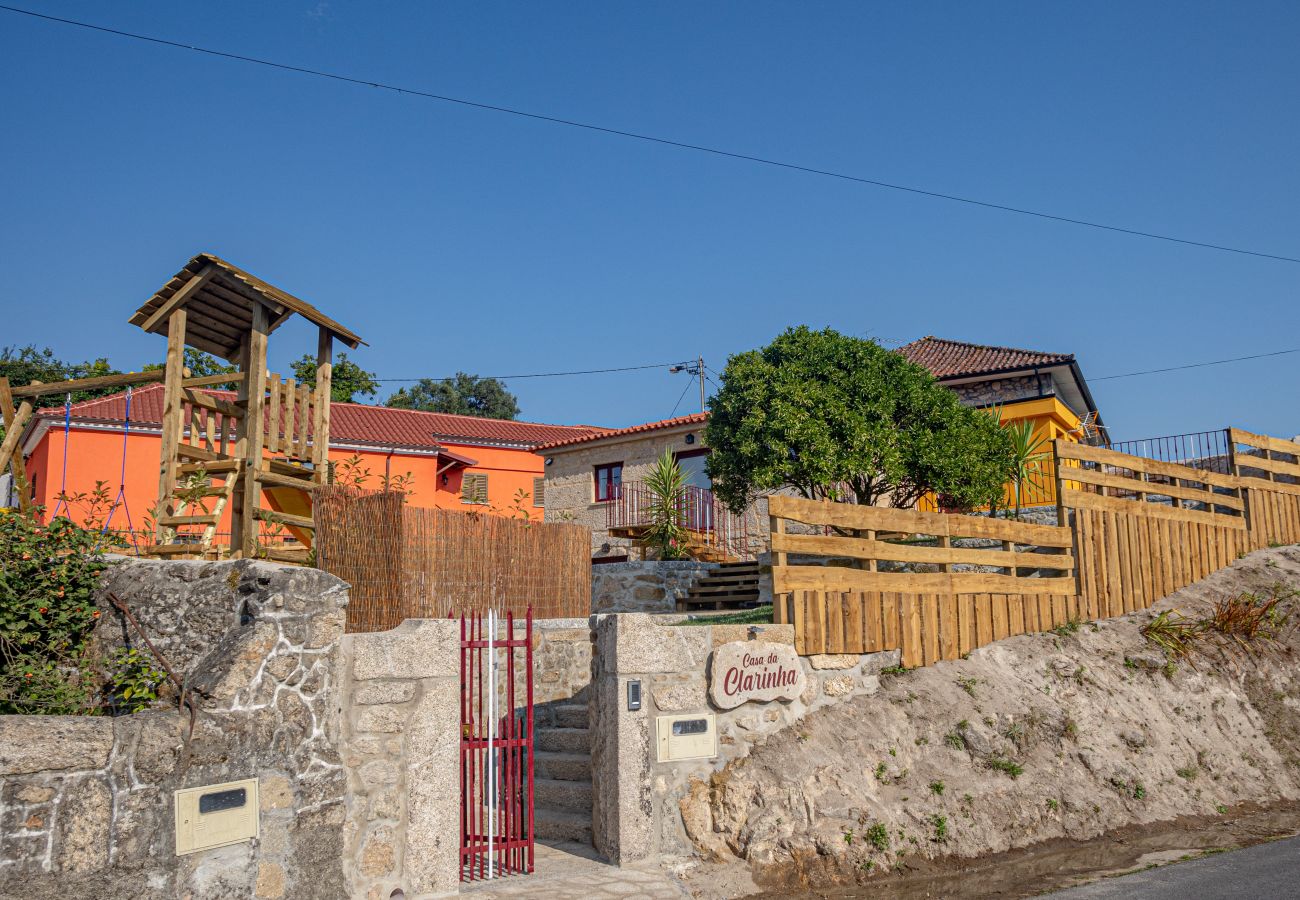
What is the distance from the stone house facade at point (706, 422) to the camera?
2098 cm

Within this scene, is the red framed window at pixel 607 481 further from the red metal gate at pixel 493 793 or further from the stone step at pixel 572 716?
the red metal gate at pixel 493 793

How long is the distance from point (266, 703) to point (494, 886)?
2.12 metres

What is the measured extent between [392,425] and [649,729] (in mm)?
24489

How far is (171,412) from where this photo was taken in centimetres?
1048

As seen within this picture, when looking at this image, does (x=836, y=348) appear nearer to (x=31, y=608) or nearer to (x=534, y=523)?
(x=534, y=523)

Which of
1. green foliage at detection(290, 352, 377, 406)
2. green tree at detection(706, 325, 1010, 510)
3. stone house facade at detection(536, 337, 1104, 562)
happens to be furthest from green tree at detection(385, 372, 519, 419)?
green tree at detection(706, 325, 1010, 510)

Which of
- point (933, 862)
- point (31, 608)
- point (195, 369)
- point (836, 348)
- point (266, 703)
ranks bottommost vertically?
point (933, 862)

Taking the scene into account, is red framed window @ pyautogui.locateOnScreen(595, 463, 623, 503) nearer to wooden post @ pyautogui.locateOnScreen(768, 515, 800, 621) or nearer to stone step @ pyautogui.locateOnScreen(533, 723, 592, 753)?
stone step @ pyautogui.locateOnScreen(533, 723, 592, 753)

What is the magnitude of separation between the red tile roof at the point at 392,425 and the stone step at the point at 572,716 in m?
15.9

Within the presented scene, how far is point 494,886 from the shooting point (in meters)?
7.09

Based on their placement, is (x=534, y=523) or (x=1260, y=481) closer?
(x=534, y=523)

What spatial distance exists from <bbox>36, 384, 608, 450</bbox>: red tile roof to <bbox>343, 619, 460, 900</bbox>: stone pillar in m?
17.5

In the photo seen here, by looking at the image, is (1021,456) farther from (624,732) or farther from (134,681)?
(134,681)

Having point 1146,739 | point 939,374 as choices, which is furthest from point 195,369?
point 1146,739
